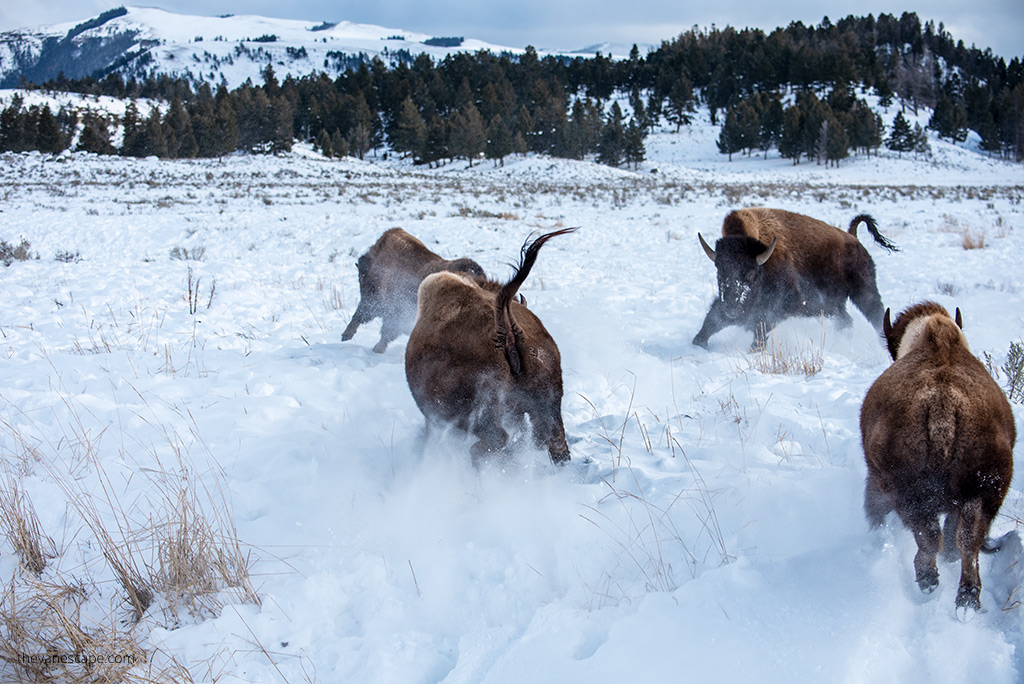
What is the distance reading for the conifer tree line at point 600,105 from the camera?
6725 cm

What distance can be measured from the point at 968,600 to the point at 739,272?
176 inches

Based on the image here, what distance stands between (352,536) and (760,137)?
83904 millimetres

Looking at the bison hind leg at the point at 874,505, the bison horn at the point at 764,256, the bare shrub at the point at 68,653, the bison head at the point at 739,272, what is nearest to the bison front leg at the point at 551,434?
the bison hind leg at the point at 874,505

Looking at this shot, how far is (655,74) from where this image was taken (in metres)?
109

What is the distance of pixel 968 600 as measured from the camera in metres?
2.08

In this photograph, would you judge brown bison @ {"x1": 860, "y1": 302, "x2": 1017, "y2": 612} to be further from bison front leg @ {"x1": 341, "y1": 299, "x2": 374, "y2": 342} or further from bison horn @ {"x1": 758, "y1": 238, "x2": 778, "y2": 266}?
bison front leg @ {"x1": 341, "y1": 299, "x2": 374, "y2": 342}

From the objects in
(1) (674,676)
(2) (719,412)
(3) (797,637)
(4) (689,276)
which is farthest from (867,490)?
(4) (689,276)

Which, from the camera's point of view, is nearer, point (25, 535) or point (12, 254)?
point (25, 535)

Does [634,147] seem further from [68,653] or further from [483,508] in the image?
[68,653]

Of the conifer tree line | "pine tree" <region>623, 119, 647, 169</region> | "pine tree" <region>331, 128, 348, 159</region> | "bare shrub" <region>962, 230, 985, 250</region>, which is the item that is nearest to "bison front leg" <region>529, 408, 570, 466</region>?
"bare shrub" <region>962, 230, 985, 250</region>

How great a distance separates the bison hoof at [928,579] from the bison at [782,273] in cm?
413

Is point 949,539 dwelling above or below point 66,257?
below

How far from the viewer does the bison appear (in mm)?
6207

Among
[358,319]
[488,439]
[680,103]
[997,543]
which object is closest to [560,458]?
[488,439]
